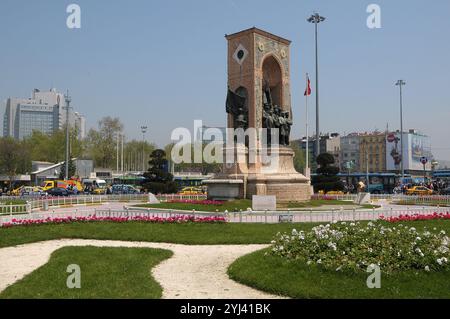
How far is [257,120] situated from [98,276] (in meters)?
19.1

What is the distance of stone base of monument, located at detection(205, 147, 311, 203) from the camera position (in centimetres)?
2547

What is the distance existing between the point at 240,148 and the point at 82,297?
767 inches

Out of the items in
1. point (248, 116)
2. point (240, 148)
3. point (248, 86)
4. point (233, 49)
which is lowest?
point (240, 148)

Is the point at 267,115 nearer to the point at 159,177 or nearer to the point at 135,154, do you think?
the point at 159,177

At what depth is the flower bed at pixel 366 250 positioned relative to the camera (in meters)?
8.58

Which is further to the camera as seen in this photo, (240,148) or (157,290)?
(240,148)

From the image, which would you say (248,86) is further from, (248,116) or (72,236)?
(72,236)

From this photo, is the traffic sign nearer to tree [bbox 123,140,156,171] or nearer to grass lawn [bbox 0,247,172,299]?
tree [bbox 123,140,156,171]

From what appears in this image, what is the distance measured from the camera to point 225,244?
14.0 m

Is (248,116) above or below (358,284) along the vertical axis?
above

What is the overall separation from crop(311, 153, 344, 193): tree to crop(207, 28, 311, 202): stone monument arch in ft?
52.1

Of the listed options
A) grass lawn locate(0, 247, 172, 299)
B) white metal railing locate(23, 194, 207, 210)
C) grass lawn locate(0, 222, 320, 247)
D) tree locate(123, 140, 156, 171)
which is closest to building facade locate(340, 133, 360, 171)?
tree locate(123, 140, 156, 171)

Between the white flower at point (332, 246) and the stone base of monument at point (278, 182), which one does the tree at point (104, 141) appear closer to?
the stone base of monument at point (278, 182)
